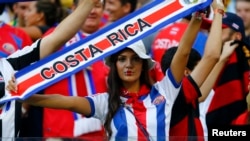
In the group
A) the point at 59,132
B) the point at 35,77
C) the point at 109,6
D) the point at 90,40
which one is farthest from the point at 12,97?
the point at 109,6

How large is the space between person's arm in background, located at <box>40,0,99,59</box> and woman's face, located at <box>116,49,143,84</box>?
601 millimetres

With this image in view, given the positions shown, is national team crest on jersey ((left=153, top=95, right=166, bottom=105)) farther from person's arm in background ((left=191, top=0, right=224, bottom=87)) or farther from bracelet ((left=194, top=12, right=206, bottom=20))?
bracelet ((left=194, top=12, right=206, bottom=20))

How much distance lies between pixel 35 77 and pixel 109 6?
3597 millimetres

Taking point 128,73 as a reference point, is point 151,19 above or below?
above

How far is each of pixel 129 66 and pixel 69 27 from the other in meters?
0.67

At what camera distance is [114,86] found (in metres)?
7.15

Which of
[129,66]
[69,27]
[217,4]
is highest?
[217,4]

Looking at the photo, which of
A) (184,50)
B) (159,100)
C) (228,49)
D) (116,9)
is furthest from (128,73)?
(116,9)

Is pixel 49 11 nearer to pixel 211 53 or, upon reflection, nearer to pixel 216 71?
pixel 216 71

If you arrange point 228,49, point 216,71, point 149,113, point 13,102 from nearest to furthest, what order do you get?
point 149,113, point 13,102, point 216,71, point 228,49

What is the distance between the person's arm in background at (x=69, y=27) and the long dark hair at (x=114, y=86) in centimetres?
54

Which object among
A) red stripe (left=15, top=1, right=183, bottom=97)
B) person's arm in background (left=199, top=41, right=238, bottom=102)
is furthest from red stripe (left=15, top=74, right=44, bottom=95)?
person's arm in background (left=199, top=41, right=238, bottom=102)

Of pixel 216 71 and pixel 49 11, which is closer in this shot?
pixel 216 71

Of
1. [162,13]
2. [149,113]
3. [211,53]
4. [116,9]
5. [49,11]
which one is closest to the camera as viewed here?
[162,13]
